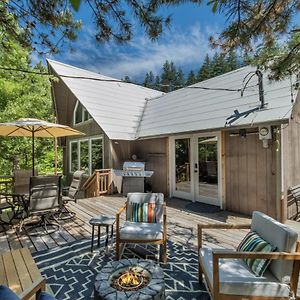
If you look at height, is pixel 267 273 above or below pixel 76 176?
below

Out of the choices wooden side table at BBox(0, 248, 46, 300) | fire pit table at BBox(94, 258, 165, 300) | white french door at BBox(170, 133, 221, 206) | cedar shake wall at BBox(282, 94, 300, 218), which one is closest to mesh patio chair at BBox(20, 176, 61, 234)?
wooden side table at BBox(0, 248, 46, 300)

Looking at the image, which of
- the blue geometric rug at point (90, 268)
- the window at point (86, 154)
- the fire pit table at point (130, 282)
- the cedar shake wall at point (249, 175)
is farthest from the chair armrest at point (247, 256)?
the window at point (86, 154)

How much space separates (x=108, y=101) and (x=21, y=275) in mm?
8702

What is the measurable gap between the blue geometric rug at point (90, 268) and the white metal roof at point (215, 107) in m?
3.41

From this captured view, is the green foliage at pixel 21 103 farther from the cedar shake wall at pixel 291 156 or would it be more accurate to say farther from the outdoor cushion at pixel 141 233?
the cedar shake wall at pixel 291 156

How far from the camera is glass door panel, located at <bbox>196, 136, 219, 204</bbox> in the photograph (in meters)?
6.44

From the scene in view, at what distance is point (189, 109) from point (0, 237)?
6503 millimetres

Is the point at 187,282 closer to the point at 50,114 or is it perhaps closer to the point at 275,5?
the point at 275,5

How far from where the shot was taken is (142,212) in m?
3.82

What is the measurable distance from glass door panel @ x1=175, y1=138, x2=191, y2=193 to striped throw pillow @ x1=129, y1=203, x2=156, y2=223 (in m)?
3.58

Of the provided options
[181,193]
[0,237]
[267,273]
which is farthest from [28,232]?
[181,193]

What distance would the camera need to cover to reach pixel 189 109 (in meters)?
7.94

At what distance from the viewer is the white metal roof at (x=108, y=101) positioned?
28.4 ft

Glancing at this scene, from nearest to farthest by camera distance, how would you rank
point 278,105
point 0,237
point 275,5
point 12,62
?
point 275,5 < point 0,237 < point 278,105 < point 12,62
